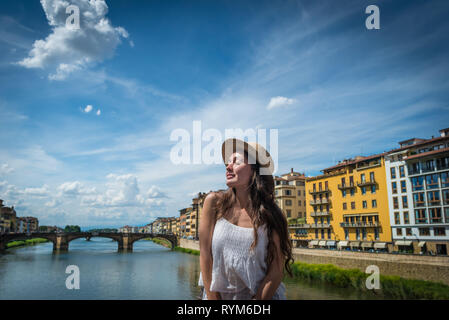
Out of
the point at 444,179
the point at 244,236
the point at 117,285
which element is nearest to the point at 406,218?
the point at 444,179

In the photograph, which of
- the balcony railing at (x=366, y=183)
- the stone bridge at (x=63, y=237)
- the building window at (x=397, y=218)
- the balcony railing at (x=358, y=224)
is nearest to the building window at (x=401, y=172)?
the balcony railing at (x=366, y=183)

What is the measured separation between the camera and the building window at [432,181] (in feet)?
86.3

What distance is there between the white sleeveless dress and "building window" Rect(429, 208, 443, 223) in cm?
2963

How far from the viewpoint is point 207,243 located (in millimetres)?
1770

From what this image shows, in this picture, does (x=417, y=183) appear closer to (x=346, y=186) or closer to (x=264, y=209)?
(x=346, y=186)

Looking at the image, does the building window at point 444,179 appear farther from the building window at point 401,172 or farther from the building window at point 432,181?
the building window at point 401,172

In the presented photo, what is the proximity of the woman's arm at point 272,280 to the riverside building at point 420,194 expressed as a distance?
29.2 metres

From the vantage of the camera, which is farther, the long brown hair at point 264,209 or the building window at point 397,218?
the building window at point 397,218

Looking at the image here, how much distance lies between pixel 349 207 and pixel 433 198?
28.6 ft
